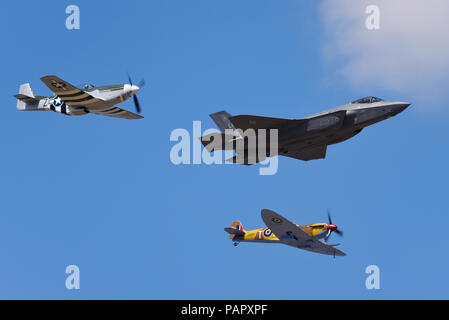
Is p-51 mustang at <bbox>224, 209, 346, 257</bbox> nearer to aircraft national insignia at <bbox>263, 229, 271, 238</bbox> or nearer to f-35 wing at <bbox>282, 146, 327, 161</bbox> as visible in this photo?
aircraft national insignia at <bbox>263, 229, 271, 238</bbox>

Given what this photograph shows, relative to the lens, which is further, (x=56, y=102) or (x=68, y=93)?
(x=56, y=102)

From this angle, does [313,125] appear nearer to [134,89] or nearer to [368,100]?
[368,100]

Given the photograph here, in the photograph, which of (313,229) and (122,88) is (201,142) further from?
(313,229)

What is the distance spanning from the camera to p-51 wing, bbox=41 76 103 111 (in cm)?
4831

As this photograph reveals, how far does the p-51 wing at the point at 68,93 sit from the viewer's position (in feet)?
159

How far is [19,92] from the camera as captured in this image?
2192 inches

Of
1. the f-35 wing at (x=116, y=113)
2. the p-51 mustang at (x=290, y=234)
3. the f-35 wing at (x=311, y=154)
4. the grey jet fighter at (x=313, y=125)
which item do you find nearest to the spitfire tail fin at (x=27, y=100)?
the f-35 wing at (x=116, y=113)

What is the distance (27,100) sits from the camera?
54656 millimetres

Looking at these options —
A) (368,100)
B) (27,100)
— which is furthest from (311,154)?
(27,100)

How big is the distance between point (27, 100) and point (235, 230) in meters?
24.5

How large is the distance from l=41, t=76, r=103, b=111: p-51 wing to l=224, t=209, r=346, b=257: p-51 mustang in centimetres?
1834

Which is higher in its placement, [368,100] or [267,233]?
[368,100]

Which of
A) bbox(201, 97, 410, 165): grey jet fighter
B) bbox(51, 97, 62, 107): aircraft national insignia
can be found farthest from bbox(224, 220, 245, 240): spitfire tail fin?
bbox(51, 97, 62, 107): aircraft national insignia

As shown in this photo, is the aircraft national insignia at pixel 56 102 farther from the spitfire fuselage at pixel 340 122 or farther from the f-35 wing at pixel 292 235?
the spitfire fuselage at pixel 340 122
